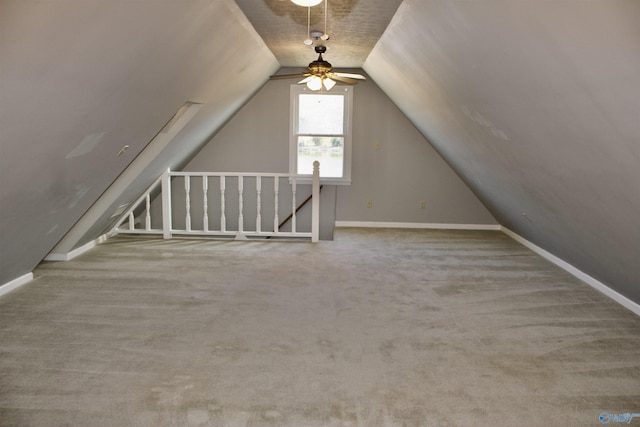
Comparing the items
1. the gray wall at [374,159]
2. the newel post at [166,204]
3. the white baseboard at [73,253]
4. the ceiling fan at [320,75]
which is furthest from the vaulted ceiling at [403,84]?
the gray wall at [374,159]

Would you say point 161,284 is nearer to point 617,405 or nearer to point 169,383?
point 169,383

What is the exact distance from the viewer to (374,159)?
7.21 m

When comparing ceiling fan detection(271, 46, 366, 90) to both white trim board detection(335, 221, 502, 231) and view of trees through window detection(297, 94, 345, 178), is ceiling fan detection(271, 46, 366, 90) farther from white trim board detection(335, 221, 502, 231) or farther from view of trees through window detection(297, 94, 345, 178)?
white trim board detection(335, 221, 502, 231)

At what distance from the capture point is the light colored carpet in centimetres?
229

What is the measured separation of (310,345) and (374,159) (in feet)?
15.1

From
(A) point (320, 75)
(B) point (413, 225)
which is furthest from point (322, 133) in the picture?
(A) point (320, 75)

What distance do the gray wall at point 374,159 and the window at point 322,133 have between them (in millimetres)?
118

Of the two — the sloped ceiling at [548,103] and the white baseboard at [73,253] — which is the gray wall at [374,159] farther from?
the white baseboard at [73,253]

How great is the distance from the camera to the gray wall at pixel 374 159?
7145 mm

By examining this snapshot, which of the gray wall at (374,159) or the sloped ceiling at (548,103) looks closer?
the sloped ceiling at (548,103)

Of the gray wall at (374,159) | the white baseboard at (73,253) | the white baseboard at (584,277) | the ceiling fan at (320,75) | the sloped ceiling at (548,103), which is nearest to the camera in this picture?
the sloped ceiling at (548,103)

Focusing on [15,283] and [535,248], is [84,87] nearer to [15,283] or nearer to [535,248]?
[15,283]

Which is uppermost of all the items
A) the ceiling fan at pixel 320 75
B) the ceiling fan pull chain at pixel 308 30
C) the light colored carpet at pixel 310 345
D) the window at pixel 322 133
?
the ceiling fan pull chain at pixel 308 30

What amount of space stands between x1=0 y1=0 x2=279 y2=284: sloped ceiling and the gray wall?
217 centimetres
